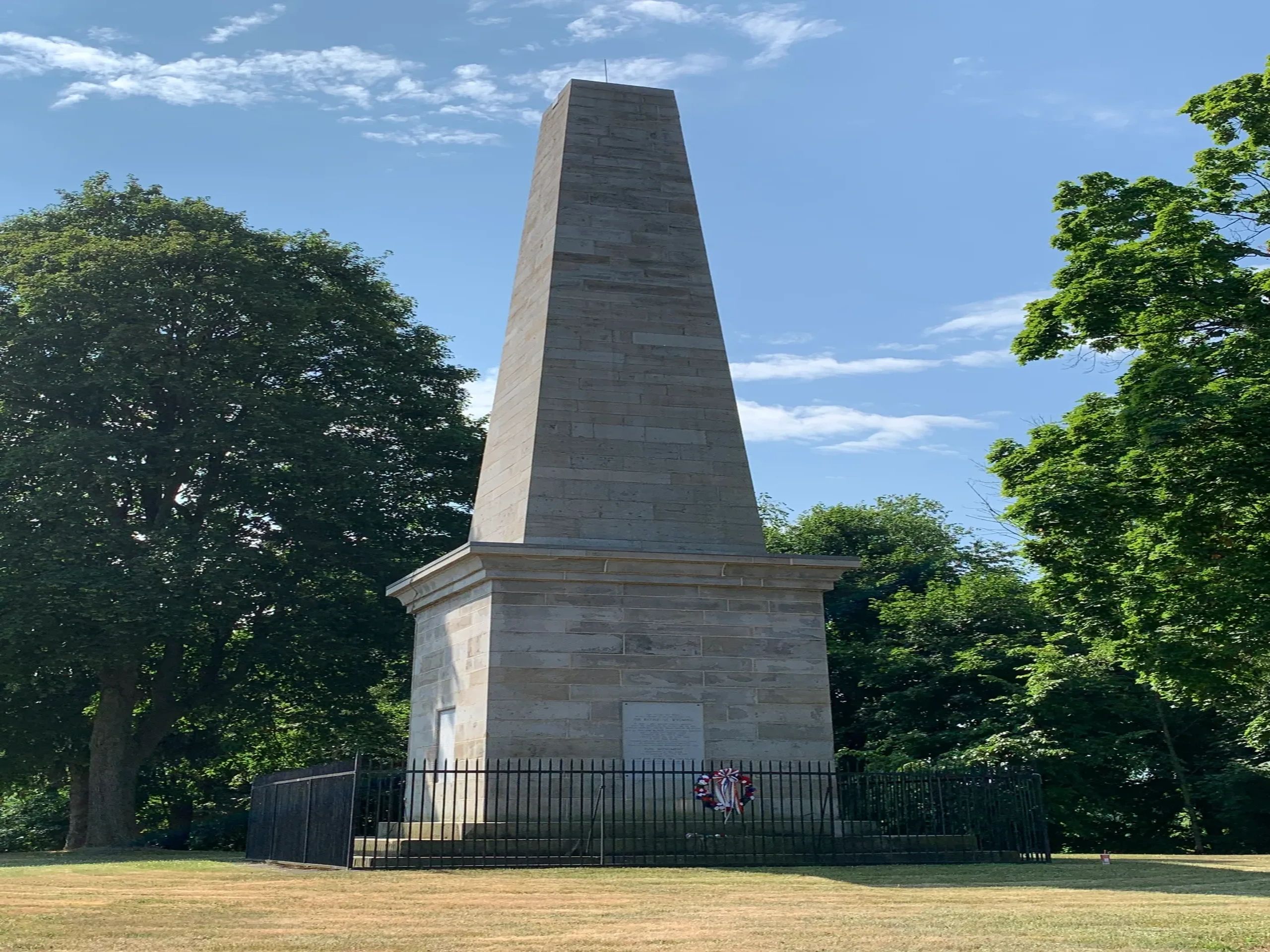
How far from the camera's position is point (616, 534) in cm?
1797

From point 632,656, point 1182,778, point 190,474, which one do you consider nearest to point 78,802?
point 190,474

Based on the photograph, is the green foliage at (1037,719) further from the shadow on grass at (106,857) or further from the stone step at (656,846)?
the shadow on grass at (106,857)

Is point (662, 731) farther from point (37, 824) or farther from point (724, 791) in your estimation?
point (37, 824)

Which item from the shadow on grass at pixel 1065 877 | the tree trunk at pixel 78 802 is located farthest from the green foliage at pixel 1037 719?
the tree trunk at pixel 78 802

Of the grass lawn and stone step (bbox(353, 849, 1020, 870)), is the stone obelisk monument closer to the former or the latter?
stone step (bbox(353, 849, 1020, 870))

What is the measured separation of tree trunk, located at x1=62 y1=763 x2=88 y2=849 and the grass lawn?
1634 centimetres

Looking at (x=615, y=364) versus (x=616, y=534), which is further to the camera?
(x=615, y=364)

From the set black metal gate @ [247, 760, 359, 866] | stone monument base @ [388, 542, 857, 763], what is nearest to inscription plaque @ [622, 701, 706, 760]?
stone monument base @ [388, 542, 857, 763]

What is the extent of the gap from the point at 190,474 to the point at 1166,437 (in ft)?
69.2

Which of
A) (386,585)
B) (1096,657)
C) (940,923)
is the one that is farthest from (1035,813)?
(386,585)

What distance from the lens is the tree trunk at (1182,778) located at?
28.5m

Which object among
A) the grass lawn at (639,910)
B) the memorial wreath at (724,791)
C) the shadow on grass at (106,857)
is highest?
the memorial wreath at (724,791)

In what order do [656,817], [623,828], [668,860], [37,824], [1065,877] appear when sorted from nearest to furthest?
[1065,877] < [668,860] < [623,828] < [656,817] < [37,824]

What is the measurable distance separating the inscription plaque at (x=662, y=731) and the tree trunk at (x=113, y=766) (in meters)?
15.8
